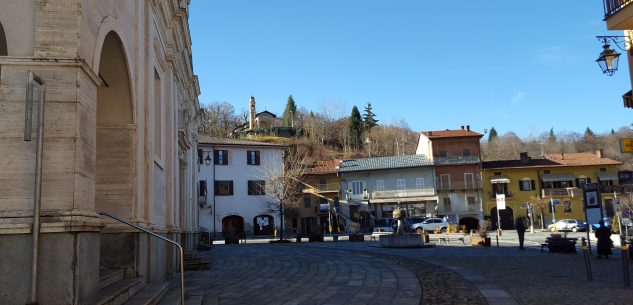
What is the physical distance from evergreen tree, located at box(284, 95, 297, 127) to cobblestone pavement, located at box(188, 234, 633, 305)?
3464 inches

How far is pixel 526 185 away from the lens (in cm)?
6041

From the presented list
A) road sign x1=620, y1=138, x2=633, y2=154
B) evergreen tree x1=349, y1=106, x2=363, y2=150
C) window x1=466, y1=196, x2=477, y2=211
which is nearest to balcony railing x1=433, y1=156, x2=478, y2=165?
window x1=466, y1=196, x2=477, y2=211

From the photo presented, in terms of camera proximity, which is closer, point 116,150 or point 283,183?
point 116,150

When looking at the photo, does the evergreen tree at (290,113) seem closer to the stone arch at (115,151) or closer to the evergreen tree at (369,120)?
the evergreen tree at (369,120)

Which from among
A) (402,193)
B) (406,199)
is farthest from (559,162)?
(402,193)

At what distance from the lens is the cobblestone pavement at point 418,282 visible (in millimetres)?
9180

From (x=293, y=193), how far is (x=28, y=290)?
47314 mm

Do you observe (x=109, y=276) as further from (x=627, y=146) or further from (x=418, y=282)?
(x=627, y=146)

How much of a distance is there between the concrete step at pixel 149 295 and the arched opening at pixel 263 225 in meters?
45.6

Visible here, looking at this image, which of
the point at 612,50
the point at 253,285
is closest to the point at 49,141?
the point at 253,285

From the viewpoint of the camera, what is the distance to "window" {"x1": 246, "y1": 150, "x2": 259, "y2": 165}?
2200 inches

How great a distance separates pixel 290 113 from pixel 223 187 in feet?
193

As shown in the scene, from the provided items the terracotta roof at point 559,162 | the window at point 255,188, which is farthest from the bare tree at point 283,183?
the terracotta roof at point 559,162

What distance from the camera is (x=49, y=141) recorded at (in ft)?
17.9
